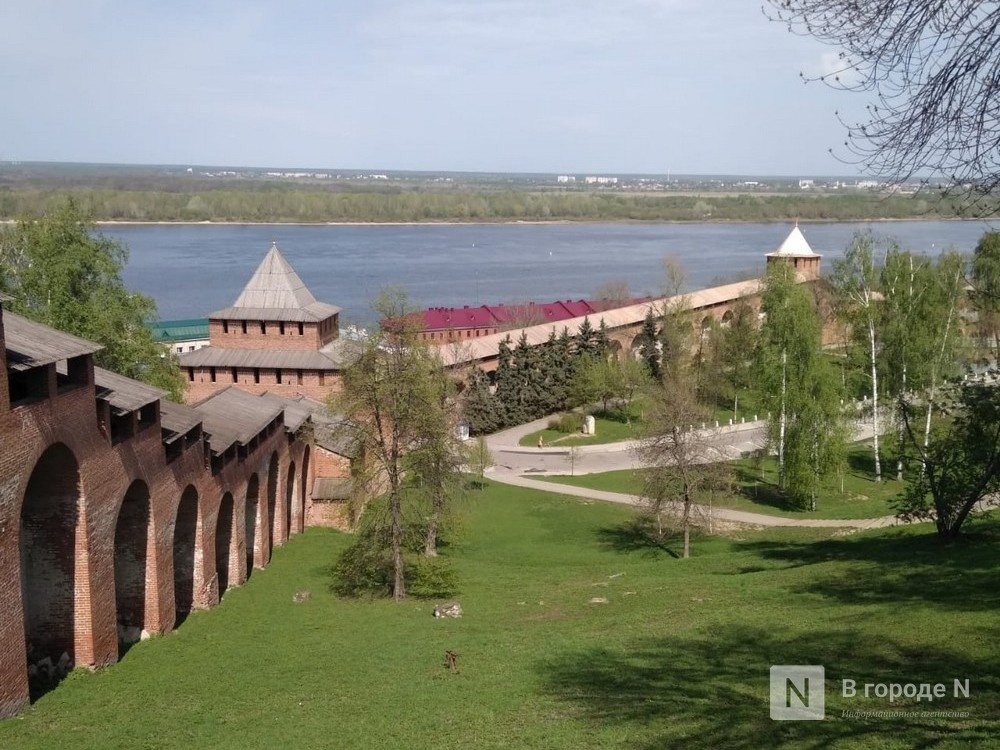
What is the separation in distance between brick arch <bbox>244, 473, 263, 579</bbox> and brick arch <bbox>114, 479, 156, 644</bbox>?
486 cm

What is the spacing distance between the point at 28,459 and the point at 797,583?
925 centimetres

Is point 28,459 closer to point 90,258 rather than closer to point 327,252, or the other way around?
point 90,258

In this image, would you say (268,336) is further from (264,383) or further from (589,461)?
(589,461)

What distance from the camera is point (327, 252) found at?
333 ft

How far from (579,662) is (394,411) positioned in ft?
22.1

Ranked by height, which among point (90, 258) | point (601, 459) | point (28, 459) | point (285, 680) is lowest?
point (601, 459)

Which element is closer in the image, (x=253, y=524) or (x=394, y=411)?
(x=394, y=411)

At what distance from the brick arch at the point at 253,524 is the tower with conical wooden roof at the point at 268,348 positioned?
6600mm

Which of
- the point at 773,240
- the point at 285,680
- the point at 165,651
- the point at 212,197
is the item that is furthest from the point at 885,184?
the point at 212,197

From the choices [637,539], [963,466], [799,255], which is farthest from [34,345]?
[799,255]

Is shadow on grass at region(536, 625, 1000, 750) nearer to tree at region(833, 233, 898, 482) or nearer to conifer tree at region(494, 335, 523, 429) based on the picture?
tree at region(833, 233, 898, 482)

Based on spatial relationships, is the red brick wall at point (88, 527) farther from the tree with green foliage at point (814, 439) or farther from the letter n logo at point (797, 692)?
the tree with green foliage at point (814, 439)

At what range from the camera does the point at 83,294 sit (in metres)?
23.8

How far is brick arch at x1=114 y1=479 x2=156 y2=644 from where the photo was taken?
13.2 m
